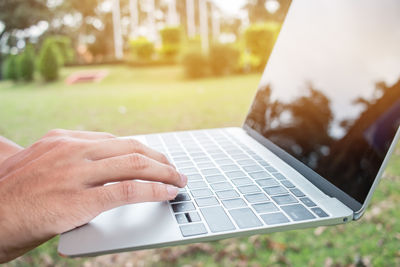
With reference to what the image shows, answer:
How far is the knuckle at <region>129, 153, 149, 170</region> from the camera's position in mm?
631

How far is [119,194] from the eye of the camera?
0.59m

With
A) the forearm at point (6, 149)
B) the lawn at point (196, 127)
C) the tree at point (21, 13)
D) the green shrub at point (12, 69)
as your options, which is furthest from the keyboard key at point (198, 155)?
the tree at point (21, 13)

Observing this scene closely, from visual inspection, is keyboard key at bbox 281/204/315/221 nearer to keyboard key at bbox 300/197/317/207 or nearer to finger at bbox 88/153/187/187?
keyboard key at bbox 300/197/317/207

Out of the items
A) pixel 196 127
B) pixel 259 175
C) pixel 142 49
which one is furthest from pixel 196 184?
pixel 142 49

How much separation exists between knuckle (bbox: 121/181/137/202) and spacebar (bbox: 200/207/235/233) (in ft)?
0.42

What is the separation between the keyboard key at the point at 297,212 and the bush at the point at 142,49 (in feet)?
39.5

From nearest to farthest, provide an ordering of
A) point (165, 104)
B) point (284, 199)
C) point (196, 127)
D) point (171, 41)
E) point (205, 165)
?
point (284, 199) → point (205, 165) → point (196, 127) → point (165, 104) → point (171, 41)

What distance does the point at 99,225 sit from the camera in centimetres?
59

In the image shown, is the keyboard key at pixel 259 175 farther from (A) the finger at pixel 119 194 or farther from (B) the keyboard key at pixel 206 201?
(A) the finger at pixel 119 194

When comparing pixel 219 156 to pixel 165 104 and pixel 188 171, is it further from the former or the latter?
pixel 165 104

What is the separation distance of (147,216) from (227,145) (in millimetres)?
498

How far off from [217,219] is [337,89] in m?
0.41

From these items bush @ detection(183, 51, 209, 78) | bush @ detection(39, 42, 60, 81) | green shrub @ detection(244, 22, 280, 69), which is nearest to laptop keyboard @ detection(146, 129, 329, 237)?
bush @ detection(183, 51, 209, 78)

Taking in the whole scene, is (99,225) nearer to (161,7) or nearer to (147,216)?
(147,216)
